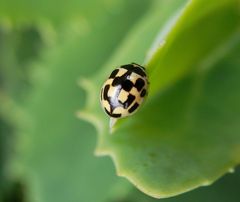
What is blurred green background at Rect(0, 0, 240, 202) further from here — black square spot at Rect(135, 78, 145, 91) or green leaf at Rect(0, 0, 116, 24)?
black square spot at Rect(135, 78, 145, 91)

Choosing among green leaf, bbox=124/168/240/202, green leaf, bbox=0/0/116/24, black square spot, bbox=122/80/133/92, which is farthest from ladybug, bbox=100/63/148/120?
green leaf, bbox=0/0/116/24

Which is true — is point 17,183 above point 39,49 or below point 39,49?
below

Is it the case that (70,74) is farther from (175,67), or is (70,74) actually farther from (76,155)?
(175,67)

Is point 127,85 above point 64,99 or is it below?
above

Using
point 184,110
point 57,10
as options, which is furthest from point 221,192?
point 57,10

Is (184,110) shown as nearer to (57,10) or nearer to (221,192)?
(221,192)

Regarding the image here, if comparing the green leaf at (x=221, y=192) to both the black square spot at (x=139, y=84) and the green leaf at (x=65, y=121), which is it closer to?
the green leaf at (x=65, y=121)

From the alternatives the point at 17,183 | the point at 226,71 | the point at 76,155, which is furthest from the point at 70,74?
the point at 226,71
